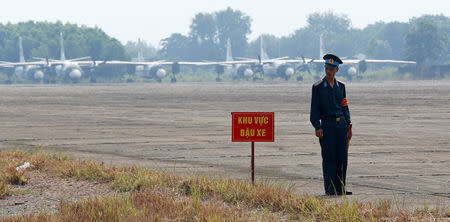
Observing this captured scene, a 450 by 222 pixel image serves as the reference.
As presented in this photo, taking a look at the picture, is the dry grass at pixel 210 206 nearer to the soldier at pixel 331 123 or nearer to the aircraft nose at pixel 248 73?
the soldier at pixel 331 123

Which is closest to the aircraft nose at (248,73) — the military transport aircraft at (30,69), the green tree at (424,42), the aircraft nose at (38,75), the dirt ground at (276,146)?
the military transport aircraft at (30,69)

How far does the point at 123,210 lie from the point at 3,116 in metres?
23.0

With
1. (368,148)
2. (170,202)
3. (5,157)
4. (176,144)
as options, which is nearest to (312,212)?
(170,202)

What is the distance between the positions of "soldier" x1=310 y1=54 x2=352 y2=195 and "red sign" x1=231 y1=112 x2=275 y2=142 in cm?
58

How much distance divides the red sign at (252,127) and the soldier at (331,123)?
577 millimetres

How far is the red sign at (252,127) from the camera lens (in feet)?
31.6

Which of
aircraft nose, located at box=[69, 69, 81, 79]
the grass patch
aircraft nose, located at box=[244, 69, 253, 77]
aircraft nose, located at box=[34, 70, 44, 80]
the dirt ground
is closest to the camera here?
the grass patch

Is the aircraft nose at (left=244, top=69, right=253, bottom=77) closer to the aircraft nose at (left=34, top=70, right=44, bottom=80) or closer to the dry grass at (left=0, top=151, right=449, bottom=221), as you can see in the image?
the aircraft nose at (left=34, top=70, right=44, bottom=80)

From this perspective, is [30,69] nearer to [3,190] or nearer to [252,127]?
[3,190]

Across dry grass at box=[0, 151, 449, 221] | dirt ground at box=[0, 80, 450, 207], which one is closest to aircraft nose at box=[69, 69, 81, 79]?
dirt ground at box=[0, 80, 450, 207]

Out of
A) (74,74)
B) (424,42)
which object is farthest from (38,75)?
(424,42)

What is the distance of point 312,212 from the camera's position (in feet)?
25.5

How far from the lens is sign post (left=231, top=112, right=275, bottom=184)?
31.6ft

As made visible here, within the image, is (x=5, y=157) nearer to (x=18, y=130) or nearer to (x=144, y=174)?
(x=144, y=174)
